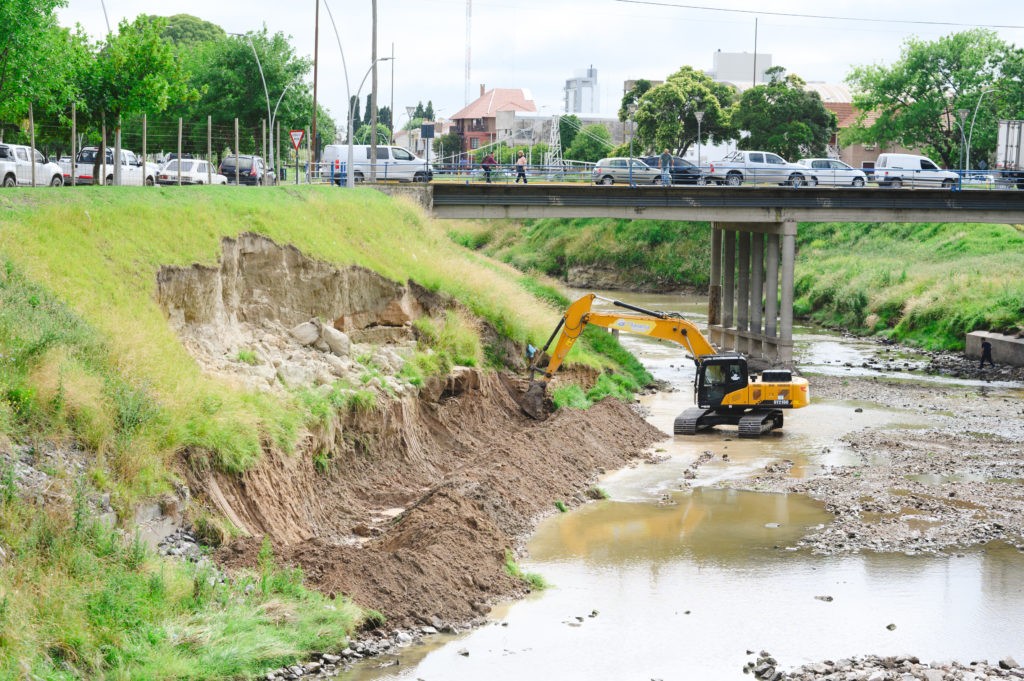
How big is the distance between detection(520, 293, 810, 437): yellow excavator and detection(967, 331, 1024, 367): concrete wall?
16.7 m

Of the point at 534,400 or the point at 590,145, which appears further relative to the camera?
the point at 590,145

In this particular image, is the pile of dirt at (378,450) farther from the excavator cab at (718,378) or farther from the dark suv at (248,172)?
the dark suv at (248,172)

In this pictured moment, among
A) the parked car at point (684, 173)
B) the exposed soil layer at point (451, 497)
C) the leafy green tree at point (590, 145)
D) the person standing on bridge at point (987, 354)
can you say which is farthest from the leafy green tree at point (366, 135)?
the exposed soil layer at point (451, 497)

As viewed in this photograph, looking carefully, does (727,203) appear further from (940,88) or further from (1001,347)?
(940,88)

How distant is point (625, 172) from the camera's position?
5216 cm

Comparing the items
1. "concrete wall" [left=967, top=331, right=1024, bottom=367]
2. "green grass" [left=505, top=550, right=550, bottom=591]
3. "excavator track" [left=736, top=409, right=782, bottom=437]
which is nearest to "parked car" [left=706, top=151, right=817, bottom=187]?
"concrete wall" [left=967, top=331, right=1024, bottom=367]

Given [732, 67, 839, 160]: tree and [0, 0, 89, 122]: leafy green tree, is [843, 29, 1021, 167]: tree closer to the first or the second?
[732, 67, 839, 160]: tree

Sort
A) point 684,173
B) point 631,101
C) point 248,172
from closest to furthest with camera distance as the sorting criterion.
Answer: point 248,172
point 684,173
point 631,101

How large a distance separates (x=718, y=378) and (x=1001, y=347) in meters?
19.2

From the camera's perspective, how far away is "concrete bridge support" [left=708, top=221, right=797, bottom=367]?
1801 inches

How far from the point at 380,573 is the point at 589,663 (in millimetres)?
3533

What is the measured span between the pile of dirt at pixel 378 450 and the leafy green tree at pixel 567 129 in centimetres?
8698

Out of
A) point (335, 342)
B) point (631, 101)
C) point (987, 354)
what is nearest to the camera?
point (335, 342)

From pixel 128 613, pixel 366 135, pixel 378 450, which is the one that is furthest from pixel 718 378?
A: pixel 366 135
